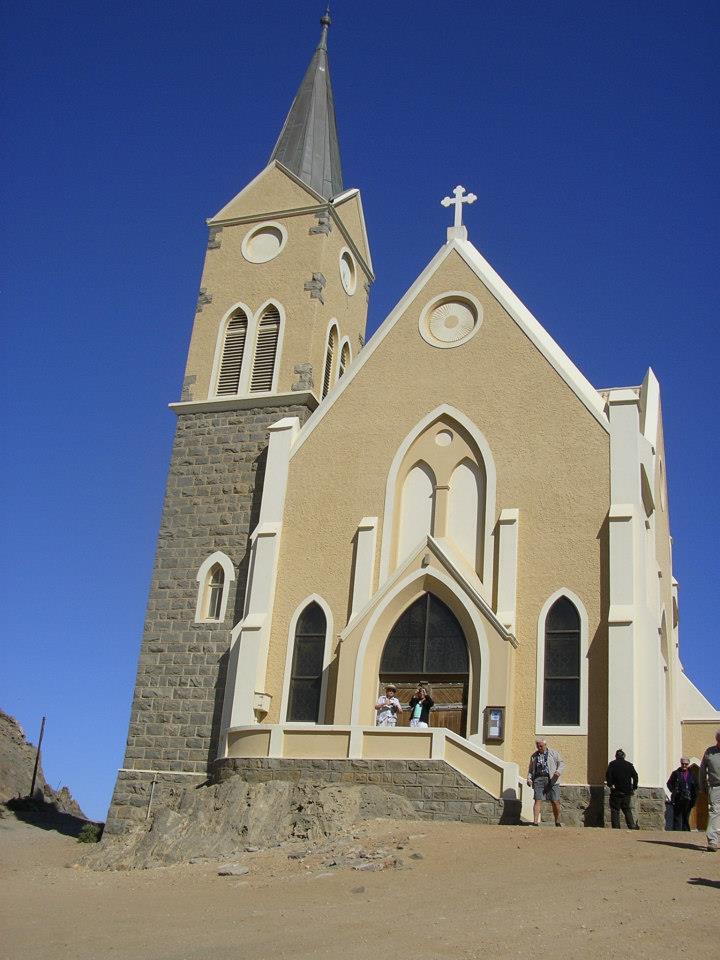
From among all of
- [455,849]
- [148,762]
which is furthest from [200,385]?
[455,849]

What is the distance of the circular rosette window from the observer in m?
22.6

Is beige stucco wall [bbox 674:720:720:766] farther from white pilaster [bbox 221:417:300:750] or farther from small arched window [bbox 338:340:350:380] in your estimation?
small arched window [bbox 338:340:350:380]

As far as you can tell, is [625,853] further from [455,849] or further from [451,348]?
[451,348]

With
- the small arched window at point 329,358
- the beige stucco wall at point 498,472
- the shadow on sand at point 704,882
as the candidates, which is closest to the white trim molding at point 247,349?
the small arched window at point 329,358

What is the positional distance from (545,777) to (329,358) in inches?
510

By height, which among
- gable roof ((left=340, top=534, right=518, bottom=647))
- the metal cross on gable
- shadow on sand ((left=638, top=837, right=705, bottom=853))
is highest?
the metal cross on gable

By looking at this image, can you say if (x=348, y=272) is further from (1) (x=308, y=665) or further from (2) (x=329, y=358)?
(1) (x=308, y=665)

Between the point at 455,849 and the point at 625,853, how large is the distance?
210cm

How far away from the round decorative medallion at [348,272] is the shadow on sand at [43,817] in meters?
15.2

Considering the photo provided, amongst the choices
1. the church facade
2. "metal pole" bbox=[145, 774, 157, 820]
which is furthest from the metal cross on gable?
"metal pole" bbox=[145, 774, 157, 820]

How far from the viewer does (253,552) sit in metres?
22.1

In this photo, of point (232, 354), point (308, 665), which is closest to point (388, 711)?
point (308, 665)

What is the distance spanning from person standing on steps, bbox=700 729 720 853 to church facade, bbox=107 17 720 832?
3.65 meters

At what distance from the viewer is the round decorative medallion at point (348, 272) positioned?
27.7m
